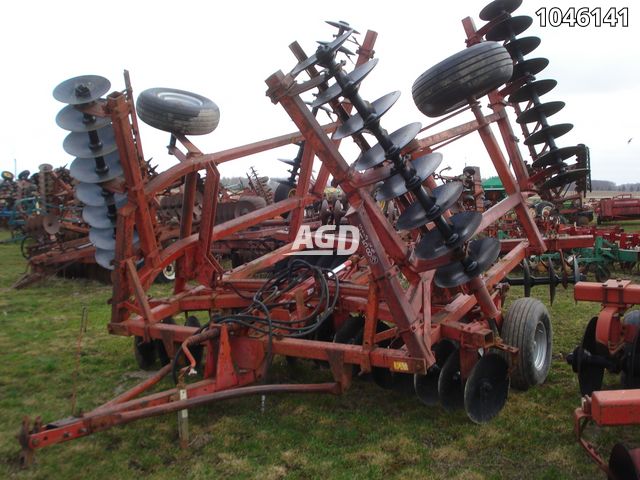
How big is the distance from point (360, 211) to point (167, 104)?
229 cm

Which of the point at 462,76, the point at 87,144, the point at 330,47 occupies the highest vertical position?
the point at 330,47

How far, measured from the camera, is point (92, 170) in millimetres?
4152

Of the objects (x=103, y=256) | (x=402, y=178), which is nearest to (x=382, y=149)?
(x=402, y=178)

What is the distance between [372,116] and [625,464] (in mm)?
2051

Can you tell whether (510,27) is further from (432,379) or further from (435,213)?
(432,379)

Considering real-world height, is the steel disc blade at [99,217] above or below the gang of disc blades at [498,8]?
below

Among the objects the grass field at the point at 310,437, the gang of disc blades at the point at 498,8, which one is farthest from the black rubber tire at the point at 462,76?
the grass field at the point at 310,437

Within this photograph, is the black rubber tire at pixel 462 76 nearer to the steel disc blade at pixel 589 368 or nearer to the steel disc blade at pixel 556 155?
the steel disc blade at pixel 556 155

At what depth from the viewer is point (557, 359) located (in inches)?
185

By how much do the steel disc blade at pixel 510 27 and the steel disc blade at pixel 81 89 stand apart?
9.99ft

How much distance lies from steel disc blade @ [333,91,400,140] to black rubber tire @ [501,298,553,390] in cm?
191

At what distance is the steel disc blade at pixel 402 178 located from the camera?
10.2 feet

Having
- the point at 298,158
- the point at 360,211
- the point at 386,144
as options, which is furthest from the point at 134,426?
the point at 298,158

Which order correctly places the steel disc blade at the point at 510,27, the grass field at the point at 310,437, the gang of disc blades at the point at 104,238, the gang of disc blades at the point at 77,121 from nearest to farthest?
the grass field at the point at 310,437
the gang of disc blades at the point at 77,121
the steel disc blade at the point at 510,27
the gang of disc blades at the point at 104,238
